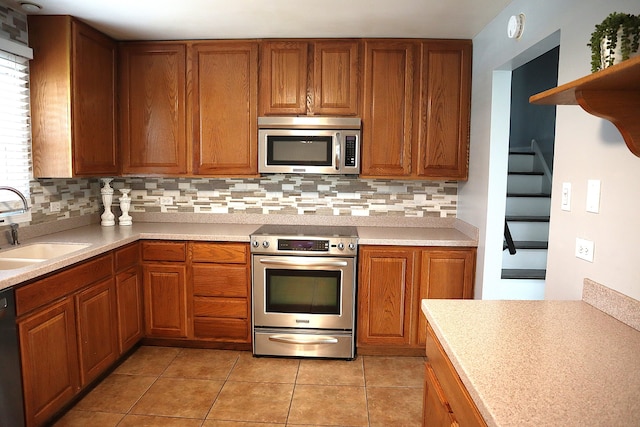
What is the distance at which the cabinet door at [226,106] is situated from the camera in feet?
10.6

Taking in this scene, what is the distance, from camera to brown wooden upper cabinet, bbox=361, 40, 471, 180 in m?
3.16

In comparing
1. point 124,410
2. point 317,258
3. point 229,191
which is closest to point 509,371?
point 317,258

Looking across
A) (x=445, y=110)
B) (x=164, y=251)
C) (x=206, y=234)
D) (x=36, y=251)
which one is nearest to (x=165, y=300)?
(x=164, y=251)

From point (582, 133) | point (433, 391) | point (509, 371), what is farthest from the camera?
point (582, 133)

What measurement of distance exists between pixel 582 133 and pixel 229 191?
2.66 m

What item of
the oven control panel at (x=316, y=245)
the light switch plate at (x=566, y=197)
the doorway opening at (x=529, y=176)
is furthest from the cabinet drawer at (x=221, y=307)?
the light switch plate at (x=566, y=197)

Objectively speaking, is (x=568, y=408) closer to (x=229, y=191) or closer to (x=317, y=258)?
(x=317, y=258)

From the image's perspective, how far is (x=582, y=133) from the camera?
5.54ft

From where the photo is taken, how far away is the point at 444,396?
4.52 ft

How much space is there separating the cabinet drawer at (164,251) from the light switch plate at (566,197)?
239 centimetres

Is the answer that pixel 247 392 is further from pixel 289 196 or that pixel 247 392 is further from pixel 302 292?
pixel 289 196

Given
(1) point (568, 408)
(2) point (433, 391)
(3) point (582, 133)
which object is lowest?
(2) point (433, 391)

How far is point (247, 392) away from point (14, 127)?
2186mm

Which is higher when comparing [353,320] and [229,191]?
[229,191]
